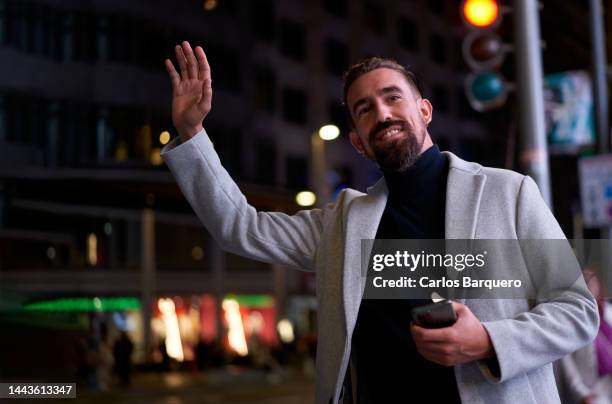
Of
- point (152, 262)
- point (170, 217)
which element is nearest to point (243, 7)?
point (170, 217)

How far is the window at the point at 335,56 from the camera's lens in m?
46.7

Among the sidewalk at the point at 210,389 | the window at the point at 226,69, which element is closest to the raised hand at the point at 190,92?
the sidewalk at the point at 210,389

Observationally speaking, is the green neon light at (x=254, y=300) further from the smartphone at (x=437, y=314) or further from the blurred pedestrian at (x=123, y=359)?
the smartphone at (x=437, y=314)

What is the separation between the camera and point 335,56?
155ft

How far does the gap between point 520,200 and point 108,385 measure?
23785 mm

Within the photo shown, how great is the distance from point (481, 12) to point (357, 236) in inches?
181

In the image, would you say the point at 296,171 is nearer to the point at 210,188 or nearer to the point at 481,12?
the point at 481,12

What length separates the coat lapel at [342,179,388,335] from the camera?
234 centimetres

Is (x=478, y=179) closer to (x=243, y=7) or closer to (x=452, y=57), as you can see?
(x=243, y=7)

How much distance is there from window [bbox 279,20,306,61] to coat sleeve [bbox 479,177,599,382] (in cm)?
4175

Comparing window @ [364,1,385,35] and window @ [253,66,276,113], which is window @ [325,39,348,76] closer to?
window @ [364,1,385,35]

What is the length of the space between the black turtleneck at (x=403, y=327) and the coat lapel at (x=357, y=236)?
0.03 meters

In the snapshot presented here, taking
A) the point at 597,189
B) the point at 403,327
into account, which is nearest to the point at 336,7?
the point at 597,189

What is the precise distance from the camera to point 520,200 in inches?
90.3
